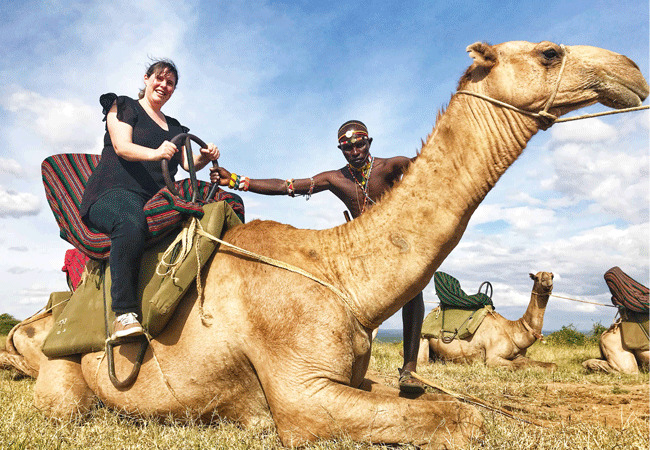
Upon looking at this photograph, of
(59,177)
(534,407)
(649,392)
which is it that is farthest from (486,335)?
(59,177)

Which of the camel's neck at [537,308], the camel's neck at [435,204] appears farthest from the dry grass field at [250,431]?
the camel's neck at [537,308]

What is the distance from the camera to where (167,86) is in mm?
4645

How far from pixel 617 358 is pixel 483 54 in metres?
8.66

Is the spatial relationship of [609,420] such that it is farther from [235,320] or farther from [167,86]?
[167,86]

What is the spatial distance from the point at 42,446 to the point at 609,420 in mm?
5128

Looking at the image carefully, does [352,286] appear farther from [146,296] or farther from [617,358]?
[617,358]

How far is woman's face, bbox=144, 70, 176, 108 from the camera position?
15.1 feet

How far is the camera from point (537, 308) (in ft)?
34.6

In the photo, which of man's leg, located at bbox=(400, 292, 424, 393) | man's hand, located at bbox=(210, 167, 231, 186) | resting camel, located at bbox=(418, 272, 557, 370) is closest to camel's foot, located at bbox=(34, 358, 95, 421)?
man's hand, located at bbox=(210, 167, 231, 186)

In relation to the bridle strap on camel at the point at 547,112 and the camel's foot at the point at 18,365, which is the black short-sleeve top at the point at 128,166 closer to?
the bridle strap on camel at the point at 547,112

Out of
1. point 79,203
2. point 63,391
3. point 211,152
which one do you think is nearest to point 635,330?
point 211,152

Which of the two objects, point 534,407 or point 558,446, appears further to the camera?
point 534,407

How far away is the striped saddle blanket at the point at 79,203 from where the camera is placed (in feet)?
12.4

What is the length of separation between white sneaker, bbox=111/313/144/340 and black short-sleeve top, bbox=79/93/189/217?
1153 millimetres
